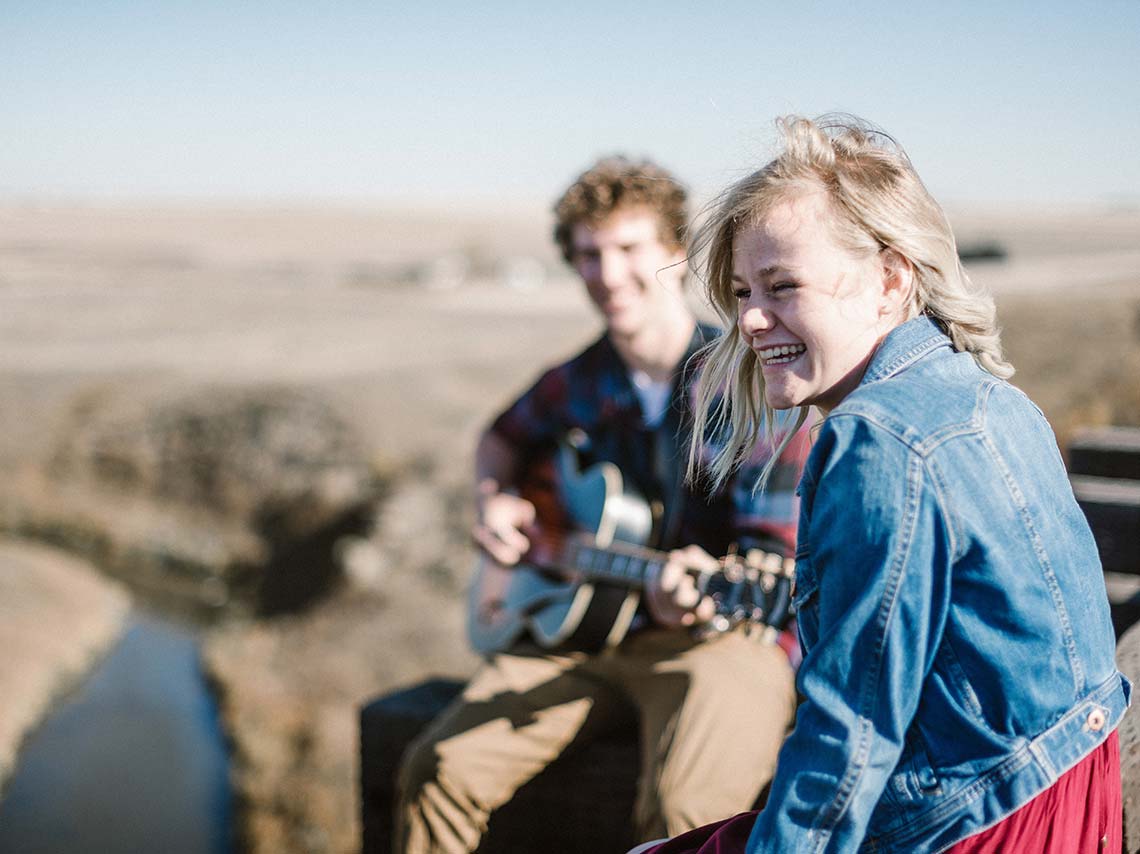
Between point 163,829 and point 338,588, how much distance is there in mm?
2628

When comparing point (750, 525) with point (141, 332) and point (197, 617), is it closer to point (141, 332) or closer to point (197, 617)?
point (197, 617)

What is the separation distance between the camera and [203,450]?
12.0 metres

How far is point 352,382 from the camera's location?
13406 mm

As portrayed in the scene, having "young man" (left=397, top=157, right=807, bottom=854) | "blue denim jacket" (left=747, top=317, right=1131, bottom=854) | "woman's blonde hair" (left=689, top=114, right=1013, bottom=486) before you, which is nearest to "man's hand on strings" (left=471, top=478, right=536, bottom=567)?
"young man" (left=397, top=157, right=807, bottom=854)

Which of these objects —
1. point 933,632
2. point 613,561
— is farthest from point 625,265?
point 933,632

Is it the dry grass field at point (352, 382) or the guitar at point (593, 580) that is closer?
the guitar at point (593, 580)

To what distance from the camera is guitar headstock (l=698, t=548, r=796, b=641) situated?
7.04 ft

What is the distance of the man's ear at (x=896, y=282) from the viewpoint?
146 centimetres

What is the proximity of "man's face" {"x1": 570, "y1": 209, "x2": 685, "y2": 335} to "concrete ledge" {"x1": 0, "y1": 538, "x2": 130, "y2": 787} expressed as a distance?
291 inches

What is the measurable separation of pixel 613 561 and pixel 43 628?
8548mm

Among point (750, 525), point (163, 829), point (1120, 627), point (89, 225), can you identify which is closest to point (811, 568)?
point (750, 525)

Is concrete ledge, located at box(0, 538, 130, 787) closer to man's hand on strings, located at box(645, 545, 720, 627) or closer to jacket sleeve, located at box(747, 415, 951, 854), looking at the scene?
man's hand on strings, located at box(645, 545, 720, 627)

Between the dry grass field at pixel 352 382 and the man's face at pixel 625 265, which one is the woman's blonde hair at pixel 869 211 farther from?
the man's face at pixel 625 265

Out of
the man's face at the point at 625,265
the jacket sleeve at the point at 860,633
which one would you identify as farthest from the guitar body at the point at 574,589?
the jacket sleeve at the point at 860,633
